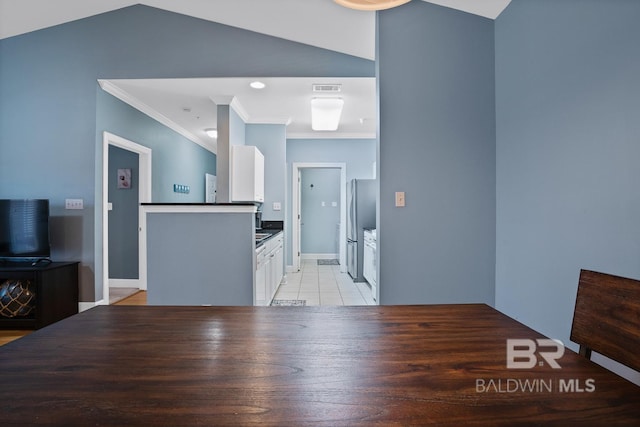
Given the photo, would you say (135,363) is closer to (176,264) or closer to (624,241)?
(624,241)

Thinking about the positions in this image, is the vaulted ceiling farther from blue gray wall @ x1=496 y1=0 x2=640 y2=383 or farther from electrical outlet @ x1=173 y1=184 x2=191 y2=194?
electrical outlet @ x1=173 y1=184 x2=191 y2=194

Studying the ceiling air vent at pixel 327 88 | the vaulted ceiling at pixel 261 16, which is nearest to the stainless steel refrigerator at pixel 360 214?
the ceiling air vent at pixel 327 88

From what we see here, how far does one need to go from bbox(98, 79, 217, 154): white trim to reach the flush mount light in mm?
2201

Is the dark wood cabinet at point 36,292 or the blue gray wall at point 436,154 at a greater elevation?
the blue gray wall at point 436,154

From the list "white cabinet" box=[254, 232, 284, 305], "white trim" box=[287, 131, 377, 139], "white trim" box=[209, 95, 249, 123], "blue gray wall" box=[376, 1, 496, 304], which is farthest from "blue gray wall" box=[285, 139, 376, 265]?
"blue gray wall" box=[376, 1, 496, 304]

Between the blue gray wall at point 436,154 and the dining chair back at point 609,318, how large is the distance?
1.49m

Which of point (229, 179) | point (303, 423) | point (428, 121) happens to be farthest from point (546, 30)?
point (229, 179)

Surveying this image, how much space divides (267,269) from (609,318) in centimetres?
295

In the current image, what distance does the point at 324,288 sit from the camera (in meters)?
4.60

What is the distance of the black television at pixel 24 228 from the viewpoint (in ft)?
10.4

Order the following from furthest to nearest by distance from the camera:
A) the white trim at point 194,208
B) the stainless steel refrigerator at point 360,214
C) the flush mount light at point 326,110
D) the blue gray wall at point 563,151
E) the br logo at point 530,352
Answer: the stainless steel refrigerator at point 360,214 → the flush mount light at point 326,110 → the white trim at point 194,208 → the blue gray wall at point 563,151 → the br logo at point 530,352

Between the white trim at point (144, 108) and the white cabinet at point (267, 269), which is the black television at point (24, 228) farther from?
the white cabinet at point (267, 269)

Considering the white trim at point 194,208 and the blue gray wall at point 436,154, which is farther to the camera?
the white trim at point 194,208

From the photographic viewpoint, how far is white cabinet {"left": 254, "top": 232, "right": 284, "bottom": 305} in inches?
120
